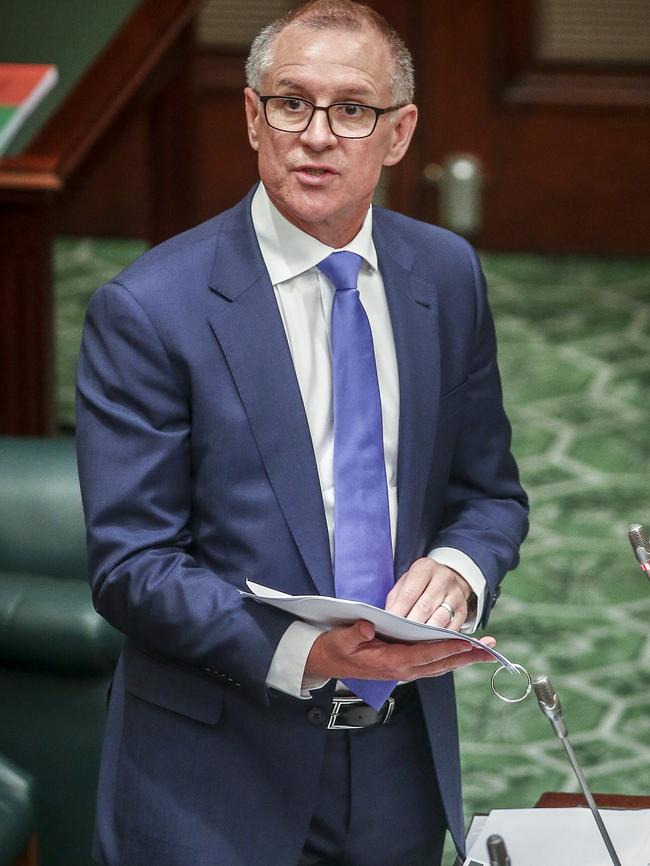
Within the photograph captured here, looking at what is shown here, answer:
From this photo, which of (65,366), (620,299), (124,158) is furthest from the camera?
(124,158)

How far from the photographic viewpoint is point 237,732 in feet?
5.61

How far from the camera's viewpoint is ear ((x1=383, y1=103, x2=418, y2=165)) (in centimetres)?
170

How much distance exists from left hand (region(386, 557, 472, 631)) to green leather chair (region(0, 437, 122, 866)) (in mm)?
946

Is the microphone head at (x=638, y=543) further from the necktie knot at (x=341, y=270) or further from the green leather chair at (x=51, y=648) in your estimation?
the green leather chair at (x=51, y=648)

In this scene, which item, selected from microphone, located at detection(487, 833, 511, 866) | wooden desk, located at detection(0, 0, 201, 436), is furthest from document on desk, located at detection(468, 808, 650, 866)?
wooden desk, located at detection(0, 0, 201, 436)

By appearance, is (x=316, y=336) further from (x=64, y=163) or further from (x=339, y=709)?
(x=64, y=163)

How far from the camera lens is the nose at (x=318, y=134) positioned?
1.59 meters

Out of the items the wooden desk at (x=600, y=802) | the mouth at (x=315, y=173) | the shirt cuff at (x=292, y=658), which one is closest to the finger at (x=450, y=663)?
the shirt cuff at (x=292, y=658)

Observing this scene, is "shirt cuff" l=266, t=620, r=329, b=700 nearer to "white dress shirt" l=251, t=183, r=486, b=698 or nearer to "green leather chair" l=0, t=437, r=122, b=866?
"white dress shirt" l=251, t=183, r=486, b=698

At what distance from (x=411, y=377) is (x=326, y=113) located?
30cm

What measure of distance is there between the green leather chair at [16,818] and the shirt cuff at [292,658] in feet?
3.12

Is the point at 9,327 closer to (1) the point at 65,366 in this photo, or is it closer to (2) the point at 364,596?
(1) the point at 65,366

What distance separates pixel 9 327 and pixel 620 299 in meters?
2.62

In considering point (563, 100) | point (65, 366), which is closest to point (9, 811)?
point (65, 366)
